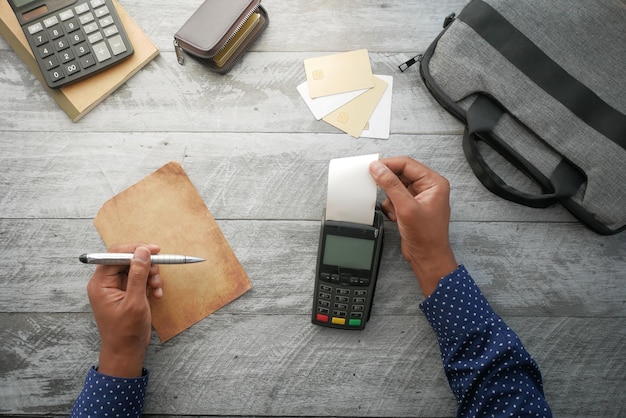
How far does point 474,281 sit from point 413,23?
1.58 ft

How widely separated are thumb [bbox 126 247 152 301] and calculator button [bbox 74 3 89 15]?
44 cm

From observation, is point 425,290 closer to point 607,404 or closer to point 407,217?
point 407,217

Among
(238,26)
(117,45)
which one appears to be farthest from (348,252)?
(117,45)

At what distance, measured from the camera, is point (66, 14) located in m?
0.86

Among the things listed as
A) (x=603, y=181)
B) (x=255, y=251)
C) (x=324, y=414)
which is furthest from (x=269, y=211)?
(x=603, y=181)

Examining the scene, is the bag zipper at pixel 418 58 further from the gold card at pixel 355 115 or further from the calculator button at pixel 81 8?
the calculator button at pixel 81 8

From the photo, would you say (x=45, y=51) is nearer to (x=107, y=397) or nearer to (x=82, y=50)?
(x=82, y=50)

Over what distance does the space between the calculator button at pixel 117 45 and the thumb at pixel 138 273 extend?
36cm

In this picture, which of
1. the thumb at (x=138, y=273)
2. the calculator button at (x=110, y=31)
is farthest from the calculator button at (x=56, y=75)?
the thumb at (x=138, y=273)

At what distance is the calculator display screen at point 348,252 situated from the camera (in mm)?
789

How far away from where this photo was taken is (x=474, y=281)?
84 centimetres

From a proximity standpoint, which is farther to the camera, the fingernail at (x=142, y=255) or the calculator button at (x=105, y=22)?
the calculator button at (x=105, y=22)

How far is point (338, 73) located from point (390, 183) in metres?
0.25

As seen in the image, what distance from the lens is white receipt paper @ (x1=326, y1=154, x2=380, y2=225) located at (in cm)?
76
